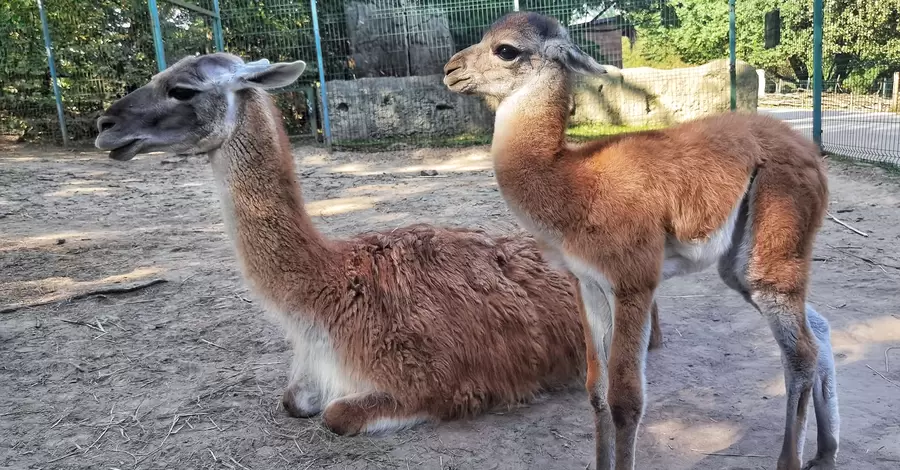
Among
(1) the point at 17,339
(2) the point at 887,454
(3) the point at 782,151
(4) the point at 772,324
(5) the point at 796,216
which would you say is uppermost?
(3) the point at 782,151

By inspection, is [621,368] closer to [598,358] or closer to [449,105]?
[598,358]

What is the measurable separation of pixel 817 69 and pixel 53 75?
442 inches

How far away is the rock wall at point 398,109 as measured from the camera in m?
11.3

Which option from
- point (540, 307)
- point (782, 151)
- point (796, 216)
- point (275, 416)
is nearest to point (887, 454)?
point (796, 216)

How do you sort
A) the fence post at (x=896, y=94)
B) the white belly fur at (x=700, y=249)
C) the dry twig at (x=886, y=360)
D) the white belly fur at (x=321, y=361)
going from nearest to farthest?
the white belly fur at (x=700, y=249), the white belly fur at (x=321, y=361), the dry twig at (x=886, y=360), the fence post at (x=896, y=94)

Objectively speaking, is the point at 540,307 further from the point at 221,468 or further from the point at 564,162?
the point at 221,468

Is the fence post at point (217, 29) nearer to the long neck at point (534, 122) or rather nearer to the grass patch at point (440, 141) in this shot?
the grass patch at point (440, 141)

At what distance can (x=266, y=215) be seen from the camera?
2549 millimetres

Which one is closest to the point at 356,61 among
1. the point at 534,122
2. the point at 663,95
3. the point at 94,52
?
the point at 94,52

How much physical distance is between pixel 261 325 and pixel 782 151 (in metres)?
2.79

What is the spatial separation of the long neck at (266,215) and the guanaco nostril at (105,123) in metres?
0.39

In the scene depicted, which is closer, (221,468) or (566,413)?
(221,468)

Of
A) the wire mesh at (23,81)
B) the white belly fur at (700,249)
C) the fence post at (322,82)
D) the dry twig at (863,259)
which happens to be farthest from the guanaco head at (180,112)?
the wire mesh at (23,81)

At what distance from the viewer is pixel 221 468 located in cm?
237
